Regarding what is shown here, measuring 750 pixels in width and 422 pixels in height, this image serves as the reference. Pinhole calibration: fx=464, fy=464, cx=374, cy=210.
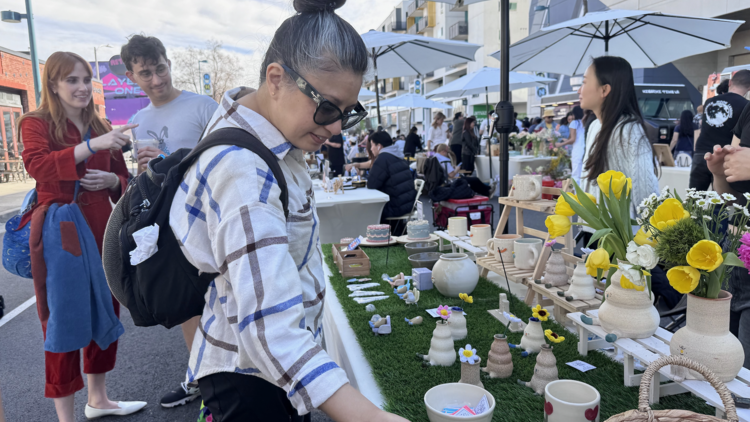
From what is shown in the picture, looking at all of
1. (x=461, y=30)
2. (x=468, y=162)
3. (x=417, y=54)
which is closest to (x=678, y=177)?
(x=417, y=54)

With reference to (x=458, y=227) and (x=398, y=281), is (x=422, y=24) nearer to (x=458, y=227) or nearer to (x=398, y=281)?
(x=458, y=227)

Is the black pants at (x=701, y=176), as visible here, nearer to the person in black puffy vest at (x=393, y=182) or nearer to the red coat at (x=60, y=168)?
the person in black puffy vest at (x=393, y=182)

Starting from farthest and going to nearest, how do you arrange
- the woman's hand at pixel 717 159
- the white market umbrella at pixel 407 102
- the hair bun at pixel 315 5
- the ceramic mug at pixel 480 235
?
the white market umbrella at pixel 407 102, the ceramic mug at pixel 480 235, the woman's hand at pixel 717 159, the hair bun at pixel 315 5

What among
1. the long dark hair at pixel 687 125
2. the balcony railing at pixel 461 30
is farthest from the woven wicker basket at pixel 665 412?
the balcony railing at pixel 461 30

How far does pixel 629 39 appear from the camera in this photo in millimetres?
5016

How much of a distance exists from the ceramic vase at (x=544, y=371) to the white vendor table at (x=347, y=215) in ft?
11.8

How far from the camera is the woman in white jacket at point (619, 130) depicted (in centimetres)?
246

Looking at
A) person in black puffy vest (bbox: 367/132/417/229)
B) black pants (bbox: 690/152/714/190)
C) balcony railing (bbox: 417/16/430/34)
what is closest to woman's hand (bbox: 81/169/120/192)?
person in black puffy vest (bbox: 367/132/417/229)

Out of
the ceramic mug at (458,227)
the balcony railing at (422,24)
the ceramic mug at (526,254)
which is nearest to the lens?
the ceramic mug at (526,254)

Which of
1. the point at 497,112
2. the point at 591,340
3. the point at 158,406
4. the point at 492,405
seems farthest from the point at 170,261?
the point at 497,112

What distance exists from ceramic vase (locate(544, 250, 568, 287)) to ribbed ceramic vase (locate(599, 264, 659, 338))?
21.2 inches

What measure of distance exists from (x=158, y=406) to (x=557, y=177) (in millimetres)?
7151

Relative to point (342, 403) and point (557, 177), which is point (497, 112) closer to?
point (342, 403)

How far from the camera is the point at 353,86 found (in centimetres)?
95
